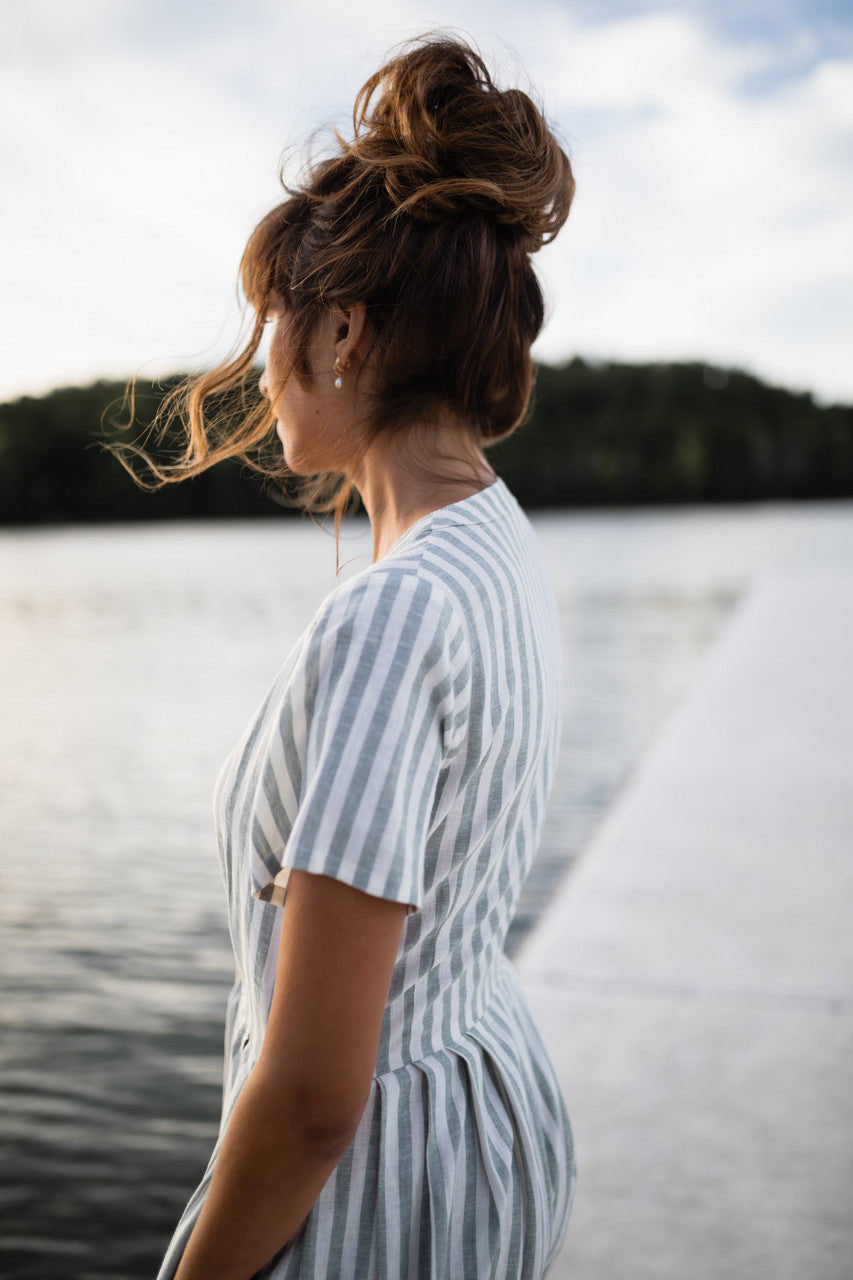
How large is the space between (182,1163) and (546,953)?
4.52ft

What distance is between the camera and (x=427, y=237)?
0.99m

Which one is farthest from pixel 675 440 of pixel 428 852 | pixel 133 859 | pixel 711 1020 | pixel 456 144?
pixel 428 852

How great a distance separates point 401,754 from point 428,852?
0.60ft

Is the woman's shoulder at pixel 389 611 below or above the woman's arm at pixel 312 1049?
above

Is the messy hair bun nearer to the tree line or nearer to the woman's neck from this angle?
the woman's neck

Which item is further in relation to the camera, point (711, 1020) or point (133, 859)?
point (133, 859)

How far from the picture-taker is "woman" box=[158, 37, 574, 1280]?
81cm

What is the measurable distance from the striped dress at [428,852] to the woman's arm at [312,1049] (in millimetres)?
37

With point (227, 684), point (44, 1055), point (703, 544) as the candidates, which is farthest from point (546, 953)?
point (703, 544)

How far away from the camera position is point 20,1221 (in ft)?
10.4

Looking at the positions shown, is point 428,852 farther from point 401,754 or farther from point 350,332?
point 350,332

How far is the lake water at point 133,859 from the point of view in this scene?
131 inches

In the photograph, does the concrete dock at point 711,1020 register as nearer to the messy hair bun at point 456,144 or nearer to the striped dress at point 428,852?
the striped dress at point 428,852

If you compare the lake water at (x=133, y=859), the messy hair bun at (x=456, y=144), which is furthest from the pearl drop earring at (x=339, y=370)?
the lake water at (x=133, y=859)
